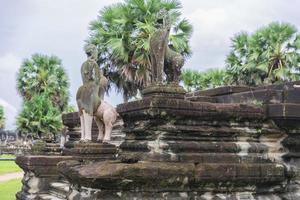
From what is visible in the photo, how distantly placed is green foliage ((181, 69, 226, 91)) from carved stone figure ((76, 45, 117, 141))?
2500 cm

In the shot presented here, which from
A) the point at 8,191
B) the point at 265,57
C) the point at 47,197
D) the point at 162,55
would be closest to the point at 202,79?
the point at 265,57

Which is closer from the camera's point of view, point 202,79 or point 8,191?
point 8,191

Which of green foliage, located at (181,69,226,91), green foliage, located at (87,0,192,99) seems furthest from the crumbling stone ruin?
green foliage, located at (181,69,226,91)

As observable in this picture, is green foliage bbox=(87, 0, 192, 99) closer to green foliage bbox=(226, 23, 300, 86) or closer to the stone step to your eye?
green foliage bbox=(226, 23, 300, 86)

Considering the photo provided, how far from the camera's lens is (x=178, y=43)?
62.3 feet

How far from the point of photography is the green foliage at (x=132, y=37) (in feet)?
61.6

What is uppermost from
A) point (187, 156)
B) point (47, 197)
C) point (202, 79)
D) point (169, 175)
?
point (202, 79)

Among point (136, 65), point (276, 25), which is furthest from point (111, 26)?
point (276, 25)

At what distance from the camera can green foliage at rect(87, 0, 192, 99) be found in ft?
61.6

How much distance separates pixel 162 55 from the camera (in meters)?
6.42

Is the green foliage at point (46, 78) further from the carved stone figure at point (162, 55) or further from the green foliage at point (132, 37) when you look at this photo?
the carved stone figure at point (162, 55)

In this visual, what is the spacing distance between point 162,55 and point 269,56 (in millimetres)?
17172

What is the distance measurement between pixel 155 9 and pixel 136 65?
2.44 metres

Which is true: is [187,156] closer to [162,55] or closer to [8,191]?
[162,55]
